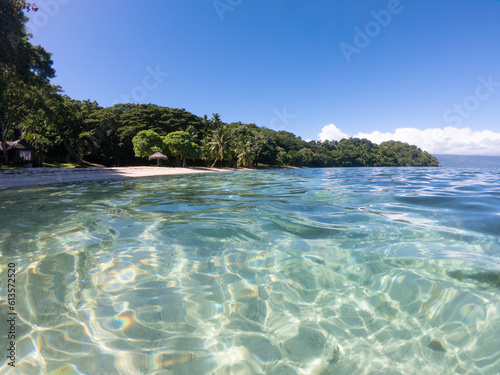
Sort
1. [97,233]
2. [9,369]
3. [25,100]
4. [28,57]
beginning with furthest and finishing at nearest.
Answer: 1. [25,100]
2. [28,57]
3. [97,233]
4. [9,369]

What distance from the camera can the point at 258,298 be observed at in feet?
7.61

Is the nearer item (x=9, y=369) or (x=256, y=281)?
(x=9, y=369)

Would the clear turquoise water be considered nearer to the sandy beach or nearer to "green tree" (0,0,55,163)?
the sandy beach

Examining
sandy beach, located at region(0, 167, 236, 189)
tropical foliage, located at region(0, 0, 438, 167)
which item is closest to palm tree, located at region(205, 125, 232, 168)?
tropical foliage, located at region(0, 0, 438, 167)

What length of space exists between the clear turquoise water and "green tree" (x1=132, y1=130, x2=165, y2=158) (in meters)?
33.2

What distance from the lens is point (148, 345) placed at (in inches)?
69.9

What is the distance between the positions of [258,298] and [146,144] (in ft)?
120

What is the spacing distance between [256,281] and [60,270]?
2229 millimetres

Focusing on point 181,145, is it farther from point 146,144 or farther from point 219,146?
point 219,146

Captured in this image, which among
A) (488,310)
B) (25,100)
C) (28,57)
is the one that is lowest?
(488,310)

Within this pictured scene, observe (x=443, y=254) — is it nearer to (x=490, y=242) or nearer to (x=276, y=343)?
(x=490, y=242)

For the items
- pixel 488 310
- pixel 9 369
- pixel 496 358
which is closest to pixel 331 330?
pixel 496 358

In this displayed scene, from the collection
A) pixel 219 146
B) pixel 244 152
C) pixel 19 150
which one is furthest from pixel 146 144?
pixel 244 152

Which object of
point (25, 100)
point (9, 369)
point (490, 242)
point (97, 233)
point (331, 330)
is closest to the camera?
point (9, 369)
